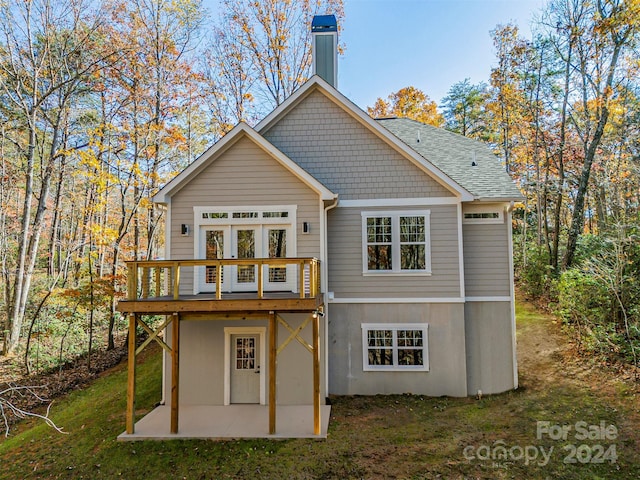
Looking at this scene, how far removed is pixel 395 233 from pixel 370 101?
47.5ft

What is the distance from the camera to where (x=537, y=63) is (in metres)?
17.6

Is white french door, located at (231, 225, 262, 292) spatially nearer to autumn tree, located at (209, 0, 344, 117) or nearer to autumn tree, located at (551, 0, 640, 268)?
autumn tree, located at (209, 0, 344, 117)

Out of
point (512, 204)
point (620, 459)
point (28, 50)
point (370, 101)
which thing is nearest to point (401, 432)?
point (620, 459)

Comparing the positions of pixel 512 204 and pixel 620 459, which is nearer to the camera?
pixel 620 459

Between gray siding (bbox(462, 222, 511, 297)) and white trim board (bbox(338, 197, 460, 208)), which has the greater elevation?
white trim board (bbox(338, 197, 460, 208))

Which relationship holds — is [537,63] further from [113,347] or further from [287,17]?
[113,347]

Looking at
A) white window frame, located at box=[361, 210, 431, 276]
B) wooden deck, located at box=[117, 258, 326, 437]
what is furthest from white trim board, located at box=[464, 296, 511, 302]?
wooden deck, located at box=[117, 258, 326, 437]

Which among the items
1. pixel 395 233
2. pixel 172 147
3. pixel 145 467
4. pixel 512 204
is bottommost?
pixel 145 467

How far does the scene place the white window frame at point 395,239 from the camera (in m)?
8.88

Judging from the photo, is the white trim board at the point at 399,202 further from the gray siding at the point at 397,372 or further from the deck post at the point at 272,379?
the deck post at the point at 272,379

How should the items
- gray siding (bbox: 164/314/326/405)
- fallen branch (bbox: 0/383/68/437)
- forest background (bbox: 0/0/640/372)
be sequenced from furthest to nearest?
forest background (bbox: 0/0/640/372)
gray siding (bbox: 164/314/326/405)
fallen branch (bbox: 0/383/68/437)

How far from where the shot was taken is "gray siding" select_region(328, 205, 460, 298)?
8.78 m

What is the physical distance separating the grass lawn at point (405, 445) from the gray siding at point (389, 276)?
8.50ft

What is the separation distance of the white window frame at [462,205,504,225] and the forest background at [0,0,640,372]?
12.1 feet
